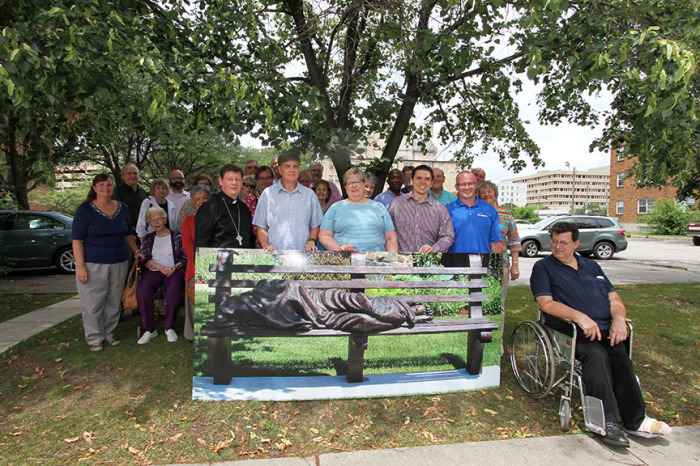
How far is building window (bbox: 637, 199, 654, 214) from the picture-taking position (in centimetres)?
4209

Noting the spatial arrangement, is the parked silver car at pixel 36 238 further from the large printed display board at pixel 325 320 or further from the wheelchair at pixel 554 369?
the wheelchair at pixel 554 369

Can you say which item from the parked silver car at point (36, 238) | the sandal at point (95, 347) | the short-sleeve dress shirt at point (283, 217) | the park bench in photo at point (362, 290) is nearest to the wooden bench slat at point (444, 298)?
the park bench in photo at point (362, 290)

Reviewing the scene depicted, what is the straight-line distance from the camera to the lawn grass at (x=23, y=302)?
21.3 ft

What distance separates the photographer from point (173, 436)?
3107 millimetres

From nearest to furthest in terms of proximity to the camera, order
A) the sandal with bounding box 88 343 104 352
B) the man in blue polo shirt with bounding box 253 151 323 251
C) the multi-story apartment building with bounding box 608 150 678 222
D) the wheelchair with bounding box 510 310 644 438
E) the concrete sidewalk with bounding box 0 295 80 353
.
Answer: the wheelchair with bounding box 510 310 644 438
the man in blue polo shirt with bounding box 253 151 323 251
the sandal with bounding box 88 343 104 352
the concrete sidewalk with bounding box 0 295 80 353
the multi-story apartment building with bounding box 608 150 678 222

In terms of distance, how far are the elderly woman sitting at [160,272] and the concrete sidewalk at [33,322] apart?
1577 mm

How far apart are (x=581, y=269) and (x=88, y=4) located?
16.5 ft

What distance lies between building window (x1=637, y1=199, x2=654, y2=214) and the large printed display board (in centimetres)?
4835

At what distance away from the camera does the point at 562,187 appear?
156250 millimetres

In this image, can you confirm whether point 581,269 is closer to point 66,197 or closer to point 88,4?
point 88,4

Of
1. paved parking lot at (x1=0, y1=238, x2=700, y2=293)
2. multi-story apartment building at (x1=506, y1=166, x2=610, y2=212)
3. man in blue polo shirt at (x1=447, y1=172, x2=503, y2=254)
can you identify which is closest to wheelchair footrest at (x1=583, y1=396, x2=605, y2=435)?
man in blue polo shirt at (x1=447, y1=172, x2=503, y2=254)

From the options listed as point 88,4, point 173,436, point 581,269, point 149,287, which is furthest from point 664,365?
point 88,4

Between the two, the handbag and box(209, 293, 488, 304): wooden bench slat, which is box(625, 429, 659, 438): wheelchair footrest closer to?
box(209, 293, 488, 304): wooden bench slat

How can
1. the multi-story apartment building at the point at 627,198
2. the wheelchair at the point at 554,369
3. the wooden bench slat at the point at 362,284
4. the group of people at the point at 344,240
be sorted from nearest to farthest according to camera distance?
the wheelchair at the point at 554,369
the group of people at the point at 344,240
the wooden bench slat at the point at 362,284
the multi-story apartment building at the point at 627,198
